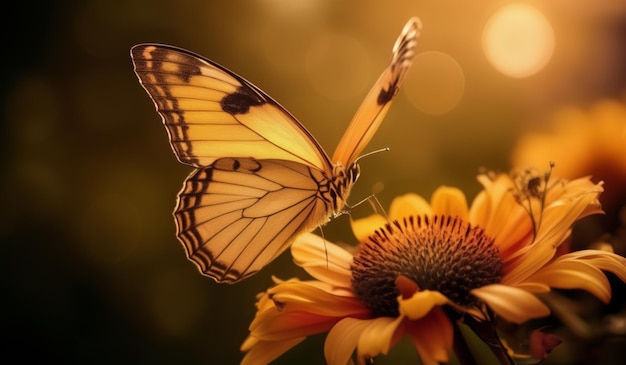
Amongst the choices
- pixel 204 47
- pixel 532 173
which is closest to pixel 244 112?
pixel 532 173

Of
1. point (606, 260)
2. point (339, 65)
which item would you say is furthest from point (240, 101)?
point (339, 65)

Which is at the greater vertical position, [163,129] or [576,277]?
[163,129]

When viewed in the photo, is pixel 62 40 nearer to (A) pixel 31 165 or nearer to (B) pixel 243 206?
(A) pixel 31 165

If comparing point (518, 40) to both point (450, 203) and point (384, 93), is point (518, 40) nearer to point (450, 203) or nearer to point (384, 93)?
point (450, 203)

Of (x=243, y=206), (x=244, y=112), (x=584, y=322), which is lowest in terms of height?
(x=584, y=322)

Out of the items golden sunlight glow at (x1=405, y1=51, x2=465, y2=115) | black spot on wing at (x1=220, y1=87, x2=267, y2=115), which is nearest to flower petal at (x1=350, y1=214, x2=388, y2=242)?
black spot on wing at (x1=220, y1=87, x2=267, y2=115)

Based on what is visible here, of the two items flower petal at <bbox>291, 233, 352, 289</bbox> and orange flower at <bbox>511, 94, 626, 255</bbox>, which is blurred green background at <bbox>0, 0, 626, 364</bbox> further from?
flower petal at <bbox>291, 233, 352, 289</bbox>
